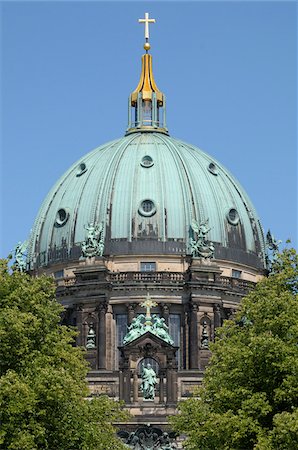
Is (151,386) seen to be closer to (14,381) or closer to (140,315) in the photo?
(140,315)

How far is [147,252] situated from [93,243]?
4318 millimetres

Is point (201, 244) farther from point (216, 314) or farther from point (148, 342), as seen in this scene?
point (148, 342)

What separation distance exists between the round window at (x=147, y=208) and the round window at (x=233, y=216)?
664 cm

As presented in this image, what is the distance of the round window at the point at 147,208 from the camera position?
118m

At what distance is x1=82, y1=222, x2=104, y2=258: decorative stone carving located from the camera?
115562 mm

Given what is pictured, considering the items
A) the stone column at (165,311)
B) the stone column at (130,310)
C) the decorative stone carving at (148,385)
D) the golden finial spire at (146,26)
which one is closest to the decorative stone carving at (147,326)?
the stone column at (130,310)

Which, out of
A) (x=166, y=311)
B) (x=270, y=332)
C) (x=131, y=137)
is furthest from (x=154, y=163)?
(x=270, y=332)

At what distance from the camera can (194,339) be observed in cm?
11231

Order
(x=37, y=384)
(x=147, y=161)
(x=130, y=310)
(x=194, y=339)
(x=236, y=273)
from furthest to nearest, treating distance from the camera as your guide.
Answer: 1. (x=147, y=161)
2. (x=236, y=273)
3. (x=130, y=310)
4. (x=194, y=339)
5. (x=37, y=384)

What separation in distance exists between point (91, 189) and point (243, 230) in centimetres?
1302

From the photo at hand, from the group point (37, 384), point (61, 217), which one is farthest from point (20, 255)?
point (37, 384)

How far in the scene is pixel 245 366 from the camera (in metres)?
68.5

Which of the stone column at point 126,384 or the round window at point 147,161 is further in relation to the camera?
the round window at point 147,161

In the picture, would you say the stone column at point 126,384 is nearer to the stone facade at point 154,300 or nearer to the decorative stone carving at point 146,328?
the decorative stone carving at point 146,328
